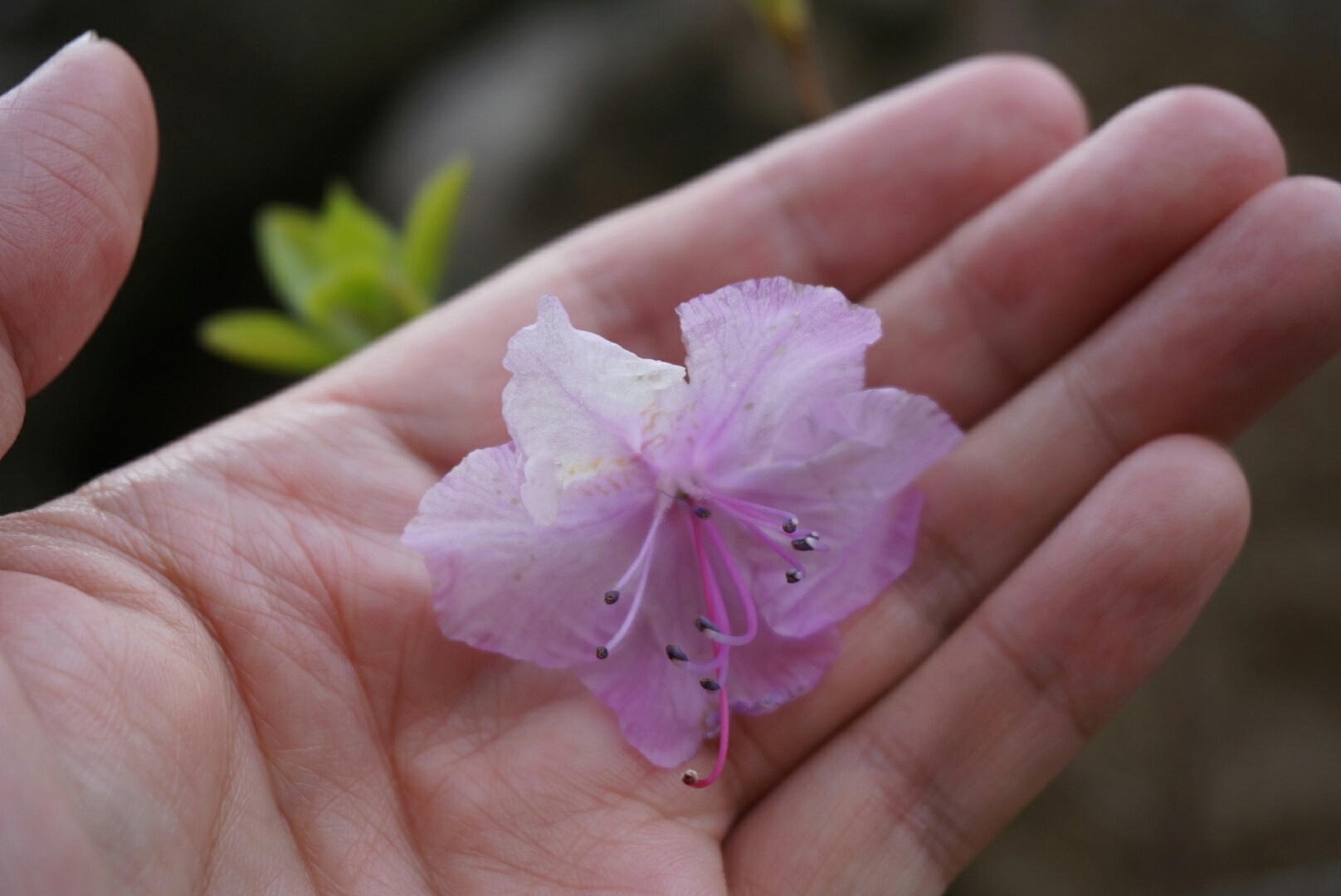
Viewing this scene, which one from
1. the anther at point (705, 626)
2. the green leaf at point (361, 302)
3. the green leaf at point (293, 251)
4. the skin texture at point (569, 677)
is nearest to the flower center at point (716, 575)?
the anther at point (705, 626)

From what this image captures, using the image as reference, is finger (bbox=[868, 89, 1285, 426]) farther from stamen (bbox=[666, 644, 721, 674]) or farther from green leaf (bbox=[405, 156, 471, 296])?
green leaf (bbox=[405, 156, 471, 296])

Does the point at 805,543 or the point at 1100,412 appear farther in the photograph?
the point at 1100,412

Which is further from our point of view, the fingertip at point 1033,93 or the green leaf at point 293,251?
the green leaf at point 293,251

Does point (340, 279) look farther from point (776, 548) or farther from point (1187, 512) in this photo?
point (1187, 512)

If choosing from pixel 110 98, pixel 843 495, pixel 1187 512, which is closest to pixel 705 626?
pixel 843 495

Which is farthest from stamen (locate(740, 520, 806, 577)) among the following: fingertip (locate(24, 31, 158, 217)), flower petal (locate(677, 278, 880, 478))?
fingertip (locate(24, 31, 158, 217))

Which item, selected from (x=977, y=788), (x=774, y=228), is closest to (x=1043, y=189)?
(x=774, y=228)

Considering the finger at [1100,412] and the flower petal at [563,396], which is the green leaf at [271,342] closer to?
the flower petal at [563,396]

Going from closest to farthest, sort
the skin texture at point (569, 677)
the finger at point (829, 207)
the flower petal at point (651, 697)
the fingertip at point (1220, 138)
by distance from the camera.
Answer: the skin texture at point (569, 677), the flower petal at point (651, 697), the fingertip at point (1220, 138), the finger at point (829, 207)
